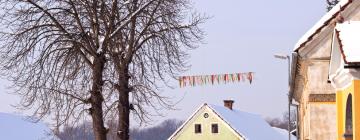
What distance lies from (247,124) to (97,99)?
118ft

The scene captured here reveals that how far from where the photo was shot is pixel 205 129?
172 feet

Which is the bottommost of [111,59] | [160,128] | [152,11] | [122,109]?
[160,128]

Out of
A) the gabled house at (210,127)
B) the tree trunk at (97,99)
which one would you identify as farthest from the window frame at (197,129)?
the tree trunk at (97,99)

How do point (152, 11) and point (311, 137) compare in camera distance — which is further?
point (152, 11)

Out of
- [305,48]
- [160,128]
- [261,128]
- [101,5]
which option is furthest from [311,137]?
[160,128]

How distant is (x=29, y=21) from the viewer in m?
20.8

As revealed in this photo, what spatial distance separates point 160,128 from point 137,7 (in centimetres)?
A: 11682

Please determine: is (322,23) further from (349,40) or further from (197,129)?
(197,129)

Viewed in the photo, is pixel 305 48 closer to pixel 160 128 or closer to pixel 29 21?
pixel 29 21

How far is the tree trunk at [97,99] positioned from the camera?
2134 cm

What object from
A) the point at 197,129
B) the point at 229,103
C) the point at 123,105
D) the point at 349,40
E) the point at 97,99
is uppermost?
the point at 349,40

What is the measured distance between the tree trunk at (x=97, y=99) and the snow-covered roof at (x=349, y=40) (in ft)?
30.1

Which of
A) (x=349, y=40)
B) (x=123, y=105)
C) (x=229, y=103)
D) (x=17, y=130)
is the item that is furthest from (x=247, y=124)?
(x=349, y=40)

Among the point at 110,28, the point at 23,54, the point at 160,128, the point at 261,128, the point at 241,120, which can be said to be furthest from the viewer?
the point at 160,128
